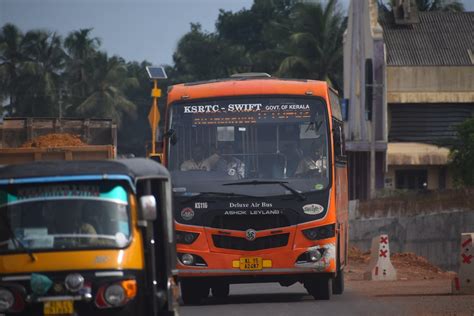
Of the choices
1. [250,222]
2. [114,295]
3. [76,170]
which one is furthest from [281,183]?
[114,295]

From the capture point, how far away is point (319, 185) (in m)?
17.9

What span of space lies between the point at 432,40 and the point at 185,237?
37.0 m

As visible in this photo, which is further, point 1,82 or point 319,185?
point 1,82

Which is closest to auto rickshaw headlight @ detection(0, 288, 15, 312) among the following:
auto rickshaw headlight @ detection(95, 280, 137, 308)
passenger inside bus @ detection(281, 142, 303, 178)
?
auto rickshaw headlight @ detection(95, 280, 137, 308)

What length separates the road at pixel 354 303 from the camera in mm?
16266

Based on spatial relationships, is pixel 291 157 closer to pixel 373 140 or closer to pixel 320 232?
pixel 320 232

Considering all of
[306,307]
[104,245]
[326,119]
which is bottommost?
[306,307]

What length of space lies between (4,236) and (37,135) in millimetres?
12524

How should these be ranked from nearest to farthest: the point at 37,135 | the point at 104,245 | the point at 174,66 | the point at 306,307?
1. the point at 104,245
2. the point at 306,307
3. the point at 37,135
4. the point at 174,66

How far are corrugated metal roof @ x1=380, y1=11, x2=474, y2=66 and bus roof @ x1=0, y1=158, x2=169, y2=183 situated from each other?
40.1 m

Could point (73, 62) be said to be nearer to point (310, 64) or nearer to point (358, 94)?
point (310, 64)

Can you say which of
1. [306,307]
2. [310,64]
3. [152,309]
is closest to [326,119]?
[306,307]

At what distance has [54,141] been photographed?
22.2m

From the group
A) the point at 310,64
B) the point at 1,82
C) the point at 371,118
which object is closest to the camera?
the point at 371,118
